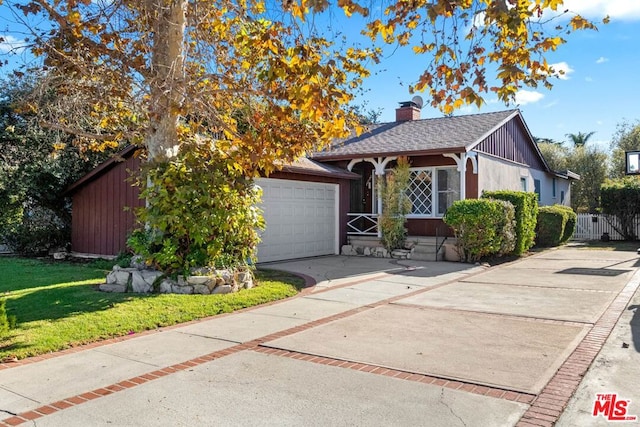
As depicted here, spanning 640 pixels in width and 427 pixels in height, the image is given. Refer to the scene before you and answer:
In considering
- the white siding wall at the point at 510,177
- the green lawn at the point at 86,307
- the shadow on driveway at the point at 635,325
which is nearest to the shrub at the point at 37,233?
the green lawn at the point at 86,307

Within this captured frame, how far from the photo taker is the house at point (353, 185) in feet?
45.1

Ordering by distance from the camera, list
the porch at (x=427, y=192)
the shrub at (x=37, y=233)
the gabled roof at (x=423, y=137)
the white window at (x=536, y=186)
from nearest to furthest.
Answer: the gabled roof at (x=423, y=137) < the shrub at (x=37, y=233) < the porch at (x=427, y=192) < the white window at (x=536, y=186)

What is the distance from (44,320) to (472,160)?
1243cm

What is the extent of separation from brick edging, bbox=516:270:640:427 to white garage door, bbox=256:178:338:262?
27.6 feet

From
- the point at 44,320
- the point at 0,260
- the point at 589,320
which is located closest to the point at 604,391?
the point at 589,320

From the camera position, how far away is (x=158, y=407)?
3951 millimetres

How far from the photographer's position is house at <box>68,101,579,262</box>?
45.1 feet

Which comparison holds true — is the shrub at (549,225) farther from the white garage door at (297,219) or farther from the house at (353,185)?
the white garage door at (297,219)

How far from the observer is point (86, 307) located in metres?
7.47

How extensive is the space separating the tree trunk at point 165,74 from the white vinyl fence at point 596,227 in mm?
20227

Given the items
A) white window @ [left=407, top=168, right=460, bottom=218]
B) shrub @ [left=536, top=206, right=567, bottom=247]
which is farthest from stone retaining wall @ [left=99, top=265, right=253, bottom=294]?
shrub @ [left=536, top=206, right=567, bottom=247]

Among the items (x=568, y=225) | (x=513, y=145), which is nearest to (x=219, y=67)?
(x=513, y=145)

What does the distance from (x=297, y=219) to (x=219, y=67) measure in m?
5.74

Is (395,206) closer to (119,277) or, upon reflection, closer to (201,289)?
(201,289)
